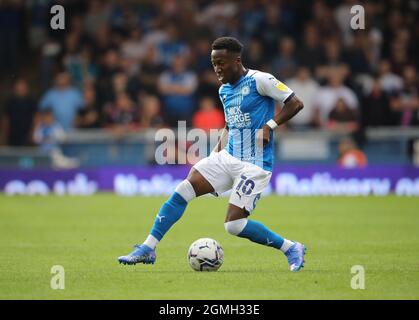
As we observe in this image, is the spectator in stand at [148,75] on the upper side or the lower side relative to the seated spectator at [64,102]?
upper

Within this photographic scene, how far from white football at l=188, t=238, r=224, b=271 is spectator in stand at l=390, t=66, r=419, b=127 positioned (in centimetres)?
1202

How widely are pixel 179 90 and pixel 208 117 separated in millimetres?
1243

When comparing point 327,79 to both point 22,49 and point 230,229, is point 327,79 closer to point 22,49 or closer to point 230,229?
point 22,49

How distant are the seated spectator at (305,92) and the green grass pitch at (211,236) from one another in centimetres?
204

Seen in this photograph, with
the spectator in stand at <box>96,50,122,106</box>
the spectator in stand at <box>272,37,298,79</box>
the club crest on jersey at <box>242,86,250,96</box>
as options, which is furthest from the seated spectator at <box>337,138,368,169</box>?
the club crest on jersey at <box>242,86,250,96</box>

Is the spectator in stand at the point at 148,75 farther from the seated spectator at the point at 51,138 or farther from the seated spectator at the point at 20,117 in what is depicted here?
the seated spectator at the point at 20,117

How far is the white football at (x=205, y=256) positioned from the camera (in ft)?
32.5

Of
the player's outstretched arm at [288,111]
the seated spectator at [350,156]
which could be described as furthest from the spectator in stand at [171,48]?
the player's outstretched arm at [288,111]

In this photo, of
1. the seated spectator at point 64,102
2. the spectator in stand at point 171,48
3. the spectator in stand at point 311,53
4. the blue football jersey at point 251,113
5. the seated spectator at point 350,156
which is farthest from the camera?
the spectator in stand at point 171,48

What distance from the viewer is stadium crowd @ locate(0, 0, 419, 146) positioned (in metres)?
21.2

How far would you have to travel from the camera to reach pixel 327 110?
21188mm

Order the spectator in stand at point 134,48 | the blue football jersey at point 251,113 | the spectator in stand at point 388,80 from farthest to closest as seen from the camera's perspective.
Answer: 1. the spectator in stand at point 134,48
2. the spectator in stand at point 388,80
3. the blue football jersey at point 251,113

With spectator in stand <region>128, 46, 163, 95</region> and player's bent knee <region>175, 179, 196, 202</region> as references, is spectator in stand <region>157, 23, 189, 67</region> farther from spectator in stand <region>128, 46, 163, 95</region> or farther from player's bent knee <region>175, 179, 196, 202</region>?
player's bent knee <region>175, 179, 196, 202</region>

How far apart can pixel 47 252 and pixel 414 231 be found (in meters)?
5.40
